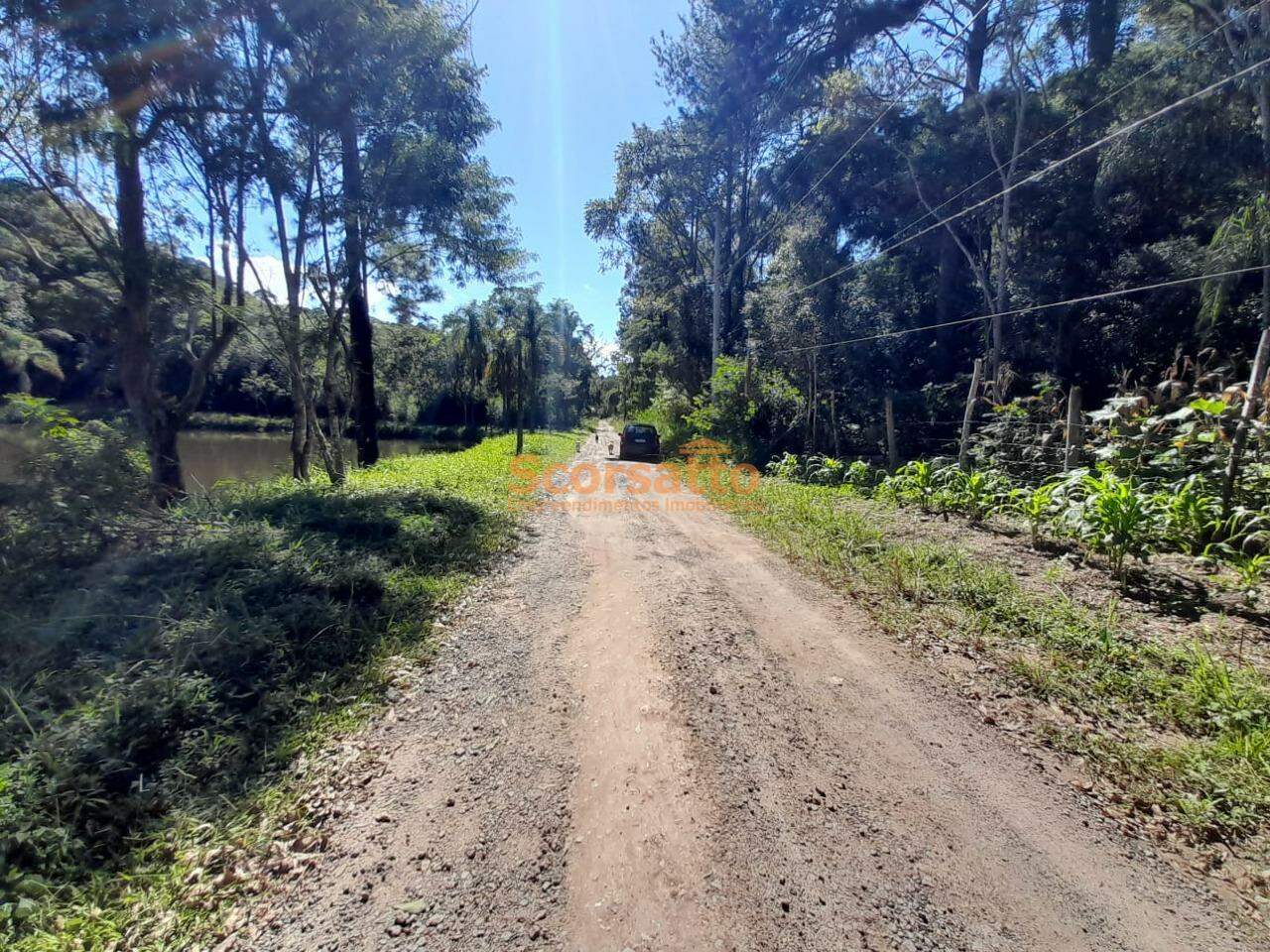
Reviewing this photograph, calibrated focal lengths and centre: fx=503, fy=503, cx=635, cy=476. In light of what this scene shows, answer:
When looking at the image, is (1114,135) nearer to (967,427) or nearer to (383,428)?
(967,427)

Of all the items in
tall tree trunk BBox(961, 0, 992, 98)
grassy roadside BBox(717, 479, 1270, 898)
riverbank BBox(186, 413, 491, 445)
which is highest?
tall tree trunk BBox(961, 0, 992, 98)

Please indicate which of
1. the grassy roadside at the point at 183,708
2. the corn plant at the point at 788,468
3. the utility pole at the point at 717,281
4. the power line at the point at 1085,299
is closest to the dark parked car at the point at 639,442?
the utility pole at the point at 717,281

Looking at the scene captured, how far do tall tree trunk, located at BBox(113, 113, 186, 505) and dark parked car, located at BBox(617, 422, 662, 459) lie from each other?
12.4m

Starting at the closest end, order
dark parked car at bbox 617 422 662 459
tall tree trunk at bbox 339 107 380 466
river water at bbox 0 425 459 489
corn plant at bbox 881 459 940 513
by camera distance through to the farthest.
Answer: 1. river water at bbox 0 425 459 489
2. corn plant at bbox 881 459 940 513
3. tall tree trunk at bbox 339 107 380 466
4. dark parked car at bbox 617 422 662 459

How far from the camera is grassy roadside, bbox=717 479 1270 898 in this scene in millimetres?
2100

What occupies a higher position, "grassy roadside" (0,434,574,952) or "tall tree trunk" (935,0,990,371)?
"tall tree trunk" (935,0,990,371)

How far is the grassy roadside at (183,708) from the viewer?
5.90 ft

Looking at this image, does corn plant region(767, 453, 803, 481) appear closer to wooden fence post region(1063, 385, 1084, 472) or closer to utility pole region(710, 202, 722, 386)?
wooden fence post region(1063, 385, 1084, 472)

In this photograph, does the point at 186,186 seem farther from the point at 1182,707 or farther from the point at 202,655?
the point at 1182,707

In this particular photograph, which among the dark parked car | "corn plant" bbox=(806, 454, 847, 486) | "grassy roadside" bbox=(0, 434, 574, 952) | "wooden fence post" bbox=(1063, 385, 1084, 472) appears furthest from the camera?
the dark parked car

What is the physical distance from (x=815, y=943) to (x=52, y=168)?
10.5m

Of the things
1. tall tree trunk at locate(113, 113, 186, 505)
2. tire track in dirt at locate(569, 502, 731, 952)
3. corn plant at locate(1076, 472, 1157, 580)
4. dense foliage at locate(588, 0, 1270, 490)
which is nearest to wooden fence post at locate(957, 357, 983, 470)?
dense foliage at locate(588, 0, 1270, 490)

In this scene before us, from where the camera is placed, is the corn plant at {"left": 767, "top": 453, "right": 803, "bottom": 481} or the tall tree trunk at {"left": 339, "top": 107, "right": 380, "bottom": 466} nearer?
the tall tree trunk at {"left": 339, "top": 107, "right": 380, "bottom": 466}

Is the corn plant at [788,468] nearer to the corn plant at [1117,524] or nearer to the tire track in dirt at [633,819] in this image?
the corn plant at [1117,524]
